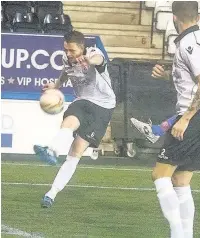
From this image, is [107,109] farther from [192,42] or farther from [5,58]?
[192,42]

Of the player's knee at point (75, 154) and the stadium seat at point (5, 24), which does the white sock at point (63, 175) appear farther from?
the stadium seat at point (5, 24)

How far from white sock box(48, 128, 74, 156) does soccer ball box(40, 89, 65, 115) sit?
0.12 m

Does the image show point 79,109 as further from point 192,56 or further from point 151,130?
point 192,56

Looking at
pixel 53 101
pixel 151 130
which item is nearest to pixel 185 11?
pixel 53 101

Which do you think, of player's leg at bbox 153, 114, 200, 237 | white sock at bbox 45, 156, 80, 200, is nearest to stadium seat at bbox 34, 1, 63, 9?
white sock at bbox 45, 156, 80, 200

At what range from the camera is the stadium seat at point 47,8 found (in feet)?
19.0

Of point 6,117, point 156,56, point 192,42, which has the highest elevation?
point 192,42

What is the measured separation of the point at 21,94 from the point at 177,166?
2.31 meters

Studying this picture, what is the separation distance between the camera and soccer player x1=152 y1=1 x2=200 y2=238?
4309 mm

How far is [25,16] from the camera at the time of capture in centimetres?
644

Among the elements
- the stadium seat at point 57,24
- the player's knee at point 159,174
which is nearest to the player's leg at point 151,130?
the player's knee at point 159,174

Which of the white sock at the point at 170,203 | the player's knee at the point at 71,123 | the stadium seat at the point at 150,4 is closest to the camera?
the white sock at the point at 170,203

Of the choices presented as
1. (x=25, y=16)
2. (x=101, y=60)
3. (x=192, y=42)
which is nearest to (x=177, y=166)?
(x=192, y=42)

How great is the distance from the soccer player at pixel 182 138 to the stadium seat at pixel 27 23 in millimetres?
1961
